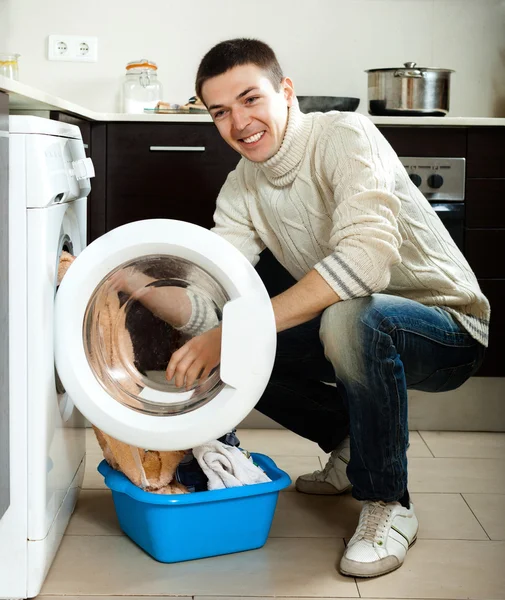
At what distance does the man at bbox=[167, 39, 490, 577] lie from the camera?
1710 millimetres

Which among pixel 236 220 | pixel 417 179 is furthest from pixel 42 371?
pixel 417 179

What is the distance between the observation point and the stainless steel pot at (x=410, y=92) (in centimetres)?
276

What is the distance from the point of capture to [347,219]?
1718 mm

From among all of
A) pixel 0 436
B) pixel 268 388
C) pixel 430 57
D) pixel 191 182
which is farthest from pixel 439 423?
pixel 0 436

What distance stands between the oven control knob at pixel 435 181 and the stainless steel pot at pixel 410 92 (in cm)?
24

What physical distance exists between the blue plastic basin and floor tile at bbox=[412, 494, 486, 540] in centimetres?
37

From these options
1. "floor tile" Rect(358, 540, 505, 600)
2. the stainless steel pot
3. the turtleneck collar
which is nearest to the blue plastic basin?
"floor tile" Rect(358, 540, 505, 600)

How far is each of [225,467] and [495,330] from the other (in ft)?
4.04

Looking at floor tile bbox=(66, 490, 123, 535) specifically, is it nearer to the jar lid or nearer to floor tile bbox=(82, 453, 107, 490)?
floor tile bbox=(82, 453, 107, 490)

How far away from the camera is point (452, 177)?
105 inches

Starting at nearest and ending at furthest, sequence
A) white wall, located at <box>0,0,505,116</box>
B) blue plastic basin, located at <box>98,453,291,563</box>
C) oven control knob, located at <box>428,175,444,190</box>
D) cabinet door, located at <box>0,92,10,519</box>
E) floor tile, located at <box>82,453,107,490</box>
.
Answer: cabinet door, located at <box>0,92,10,519</box> < blue plastic basin, located at <box>98,453,291,563</box> < floor tile, located at <box>82,453,107,490</box> < oven control knob, located at <box>428,175,444,190</box> < white wall, located at <box>0,0,505,116</box>

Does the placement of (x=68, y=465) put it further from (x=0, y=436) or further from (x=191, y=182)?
(x=191, y=182)

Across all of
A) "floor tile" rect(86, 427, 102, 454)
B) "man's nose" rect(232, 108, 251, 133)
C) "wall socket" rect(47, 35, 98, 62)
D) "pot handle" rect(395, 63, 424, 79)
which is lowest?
"floor tile" rect(86, 427, 102, 454)

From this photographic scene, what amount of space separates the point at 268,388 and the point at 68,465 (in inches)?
20.4
